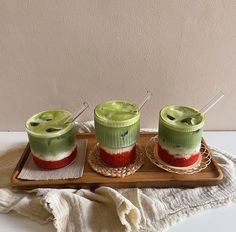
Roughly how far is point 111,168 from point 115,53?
25 centimetres

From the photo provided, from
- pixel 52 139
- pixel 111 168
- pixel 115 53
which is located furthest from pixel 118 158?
pixel 115 53

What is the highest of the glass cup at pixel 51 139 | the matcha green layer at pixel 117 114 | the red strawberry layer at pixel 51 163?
the matcha green layer at pixel 117 114

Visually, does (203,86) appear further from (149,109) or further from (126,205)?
(126,205)

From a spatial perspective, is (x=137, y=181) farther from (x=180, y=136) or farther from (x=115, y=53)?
(x=115, y=53)

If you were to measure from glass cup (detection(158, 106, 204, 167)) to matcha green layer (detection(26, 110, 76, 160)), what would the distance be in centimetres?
18

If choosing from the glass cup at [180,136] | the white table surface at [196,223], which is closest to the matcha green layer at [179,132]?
the glass cup at [180,136]

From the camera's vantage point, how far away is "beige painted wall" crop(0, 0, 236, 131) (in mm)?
552

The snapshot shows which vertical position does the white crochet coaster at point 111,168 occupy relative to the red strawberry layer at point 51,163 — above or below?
below

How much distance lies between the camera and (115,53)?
1.94 feet

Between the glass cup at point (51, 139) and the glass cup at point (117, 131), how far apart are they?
0.20ft

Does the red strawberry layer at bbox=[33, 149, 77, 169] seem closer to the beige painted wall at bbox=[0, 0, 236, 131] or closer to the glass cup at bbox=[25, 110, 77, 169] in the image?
the glass cup at bbox=[25, 110, 77, 169]

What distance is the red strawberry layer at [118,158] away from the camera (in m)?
0.52

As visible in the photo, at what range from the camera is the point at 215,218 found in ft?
1.50

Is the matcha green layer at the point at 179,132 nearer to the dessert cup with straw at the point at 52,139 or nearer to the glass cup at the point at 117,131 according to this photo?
the glass cup at the point at 117,131
